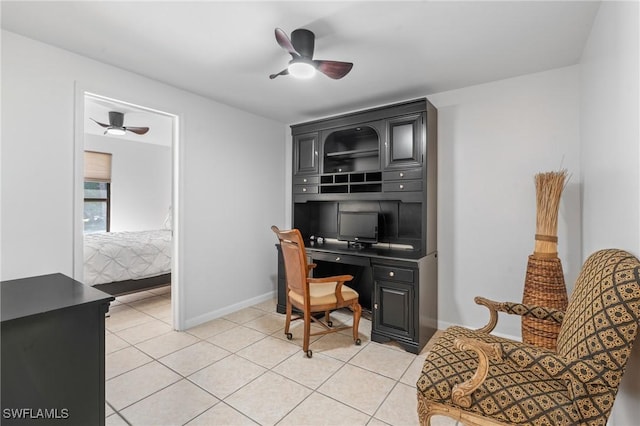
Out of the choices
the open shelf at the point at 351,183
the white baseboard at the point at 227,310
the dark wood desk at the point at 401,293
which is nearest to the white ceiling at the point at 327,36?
the open shelf at the point at 351,183

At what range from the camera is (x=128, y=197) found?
6.17 m

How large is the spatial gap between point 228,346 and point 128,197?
4.89 meters

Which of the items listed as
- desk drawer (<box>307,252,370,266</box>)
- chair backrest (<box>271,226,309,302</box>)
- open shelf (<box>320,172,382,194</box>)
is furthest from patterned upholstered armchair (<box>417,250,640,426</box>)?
open shelf (<box>320,172,382,194</box>)

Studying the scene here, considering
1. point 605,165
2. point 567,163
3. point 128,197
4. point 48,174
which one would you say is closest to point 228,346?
point 48,174

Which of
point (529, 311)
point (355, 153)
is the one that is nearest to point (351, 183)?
point (355, 153)

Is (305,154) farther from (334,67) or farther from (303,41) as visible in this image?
(303,41)

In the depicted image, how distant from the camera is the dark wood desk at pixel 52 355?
111cm

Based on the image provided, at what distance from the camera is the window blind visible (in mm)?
5582

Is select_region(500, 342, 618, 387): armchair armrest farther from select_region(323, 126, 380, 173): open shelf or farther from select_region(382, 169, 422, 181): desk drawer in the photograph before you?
select_region(323, 126, 380, 173): open shelf

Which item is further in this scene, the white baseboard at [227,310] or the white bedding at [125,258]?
the white bedding at [125,258]

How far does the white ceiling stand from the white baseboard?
2.52m

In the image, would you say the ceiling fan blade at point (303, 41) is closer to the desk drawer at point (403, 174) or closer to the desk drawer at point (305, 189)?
the desk drawer at point (403, 174)

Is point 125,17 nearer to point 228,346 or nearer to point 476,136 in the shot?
point 228,346

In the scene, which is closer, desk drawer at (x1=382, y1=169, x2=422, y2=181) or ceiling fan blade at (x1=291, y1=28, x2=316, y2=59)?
ceiling fan blade at (x1=291, y1=28, x2=316, y2=59)
